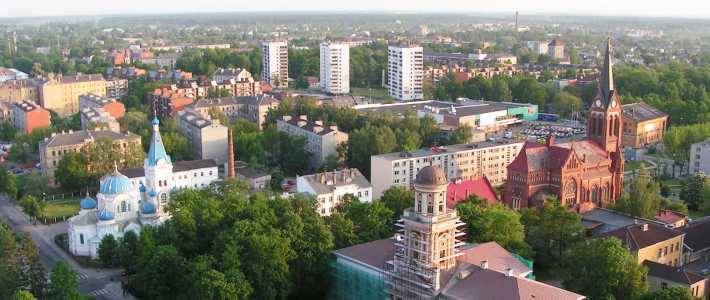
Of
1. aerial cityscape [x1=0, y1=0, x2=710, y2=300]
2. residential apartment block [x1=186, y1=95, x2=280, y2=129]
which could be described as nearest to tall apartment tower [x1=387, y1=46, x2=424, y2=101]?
aerial cityscape [x1=0, y1=0, x2=710, y2=300]

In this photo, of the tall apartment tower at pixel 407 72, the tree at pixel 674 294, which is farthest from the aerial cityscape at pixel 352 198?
the tall apartment tower at pixel 407 72

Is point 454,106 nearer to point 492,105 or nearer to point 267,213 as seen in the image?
point 492,105

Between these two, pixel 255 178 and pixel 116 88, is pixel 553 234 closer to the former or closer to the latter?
pixel 255 178

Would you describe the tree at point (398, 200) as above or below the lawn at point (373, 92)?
above

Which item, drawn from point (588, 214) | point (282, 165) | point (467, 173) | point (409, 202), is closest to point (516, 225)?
point (409, 202)

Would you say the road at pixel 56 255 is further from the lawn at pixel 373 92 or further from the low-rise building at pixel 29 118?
the lawn at pixel 373 92

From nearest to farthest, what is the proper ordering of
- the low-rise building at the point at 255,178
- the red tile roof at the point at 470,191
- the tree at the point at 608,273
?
1. the tree at the point at 608,273
2. the red tile roof at the point at 470,191
3. the low-rise building at the point at 255,178
